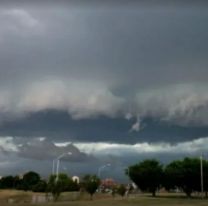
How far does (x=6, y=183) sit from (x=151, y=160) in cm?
8734

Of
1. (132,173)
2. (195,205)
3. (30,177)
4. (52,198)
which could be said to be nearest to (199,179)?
(132,173)

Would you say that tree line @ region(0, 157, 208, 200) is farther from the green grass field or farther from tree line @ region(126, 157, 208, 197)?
the green grass field

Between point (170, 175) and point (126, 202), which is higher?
point (170, 175)

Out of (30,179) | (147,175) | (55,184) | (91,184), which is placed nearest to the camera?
(55,184)

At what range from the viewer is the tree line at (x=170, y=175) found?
124188mm

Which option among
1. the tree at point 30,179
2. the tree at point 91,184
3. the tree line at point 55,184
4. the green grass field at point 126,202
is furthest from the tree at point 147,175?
the tree at point 30,179

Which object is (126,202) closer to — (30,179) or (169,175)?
(169,175)

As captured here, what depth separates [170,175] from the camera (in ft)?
412

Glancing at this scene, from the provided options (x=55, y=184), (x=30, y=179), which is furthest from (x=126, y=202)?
(x=30, y=179)

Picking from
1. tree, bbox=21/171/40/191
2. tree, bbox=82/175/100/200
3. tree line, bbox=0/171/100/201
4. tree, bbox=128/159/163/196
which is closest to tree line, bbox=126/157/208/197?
tree, bbox=128/159/163/196

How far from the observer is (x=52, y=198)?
103938mm

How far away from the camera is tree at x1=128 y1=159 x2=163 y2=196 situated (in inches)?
4946

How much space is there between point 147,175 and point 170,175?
5834 mm

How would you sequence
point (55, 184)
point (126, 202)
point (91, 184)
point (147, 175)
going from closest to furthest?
point (126, 202) → point (55, 184) → point (91, 184) → point (147, 175)
